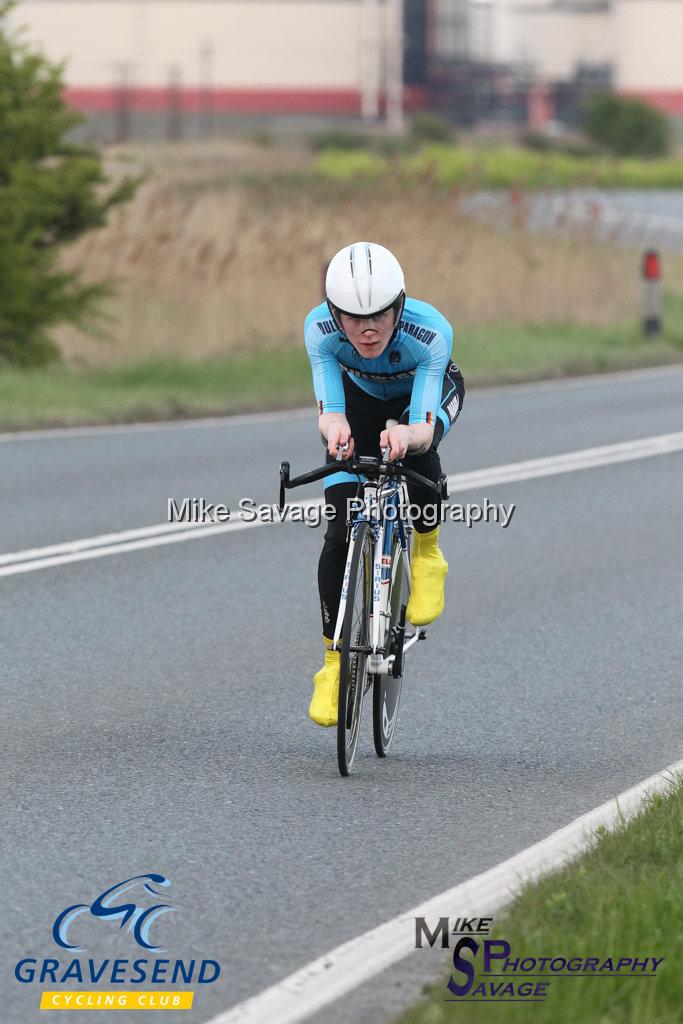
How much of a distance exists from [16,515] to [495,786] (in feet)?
18.8

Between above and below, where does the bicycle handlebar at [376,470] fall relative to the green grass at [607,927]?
above

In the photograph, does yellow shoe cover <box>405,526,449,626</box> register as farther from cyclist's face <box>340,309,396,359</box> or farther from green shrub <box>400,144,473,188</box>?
green shrub <box>400,144,473,188</box>

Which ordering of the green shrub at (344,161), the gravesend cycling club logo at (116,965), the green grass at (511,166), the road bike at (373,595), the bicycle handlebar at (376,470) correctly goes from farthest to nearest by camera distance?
1. the green shrub at (344,161)
2. the green grass at (511,166)
3. the road bike at (373,595)
4. the bicycle handlebar at (376,470)
5. the gravesend cycling club logo at (116,965)

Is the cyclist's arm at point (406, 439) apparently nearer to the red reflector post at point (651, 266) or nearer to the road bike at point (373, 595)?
the road bike at point (373, 595)

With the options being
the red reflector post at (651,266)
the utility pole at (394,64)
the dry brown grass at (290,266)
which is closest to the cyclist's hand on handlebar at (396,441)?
the dry brown grass at (290,266)

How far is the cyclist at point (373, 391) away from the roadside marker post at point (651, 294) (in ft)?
56.4

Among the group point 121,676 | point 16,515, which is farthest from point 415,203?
point 121,676

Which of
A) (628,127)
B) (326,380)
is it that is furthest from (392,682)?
(628,127)

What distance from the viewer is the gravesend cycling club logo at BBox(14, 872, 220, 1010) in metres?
4.17

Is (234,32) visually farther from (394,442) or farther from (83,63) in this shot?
(394,442)

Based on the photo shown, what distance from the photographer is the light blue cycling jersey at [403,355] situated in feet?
19.6

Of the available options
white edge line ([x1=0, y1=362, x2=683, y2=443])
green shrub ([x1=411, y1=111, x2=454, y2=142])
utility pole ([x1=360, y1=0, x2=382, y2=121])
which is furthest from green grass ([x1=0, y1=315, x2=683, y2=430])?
utility pole ([x1=360, y1=0, x2=382, y2=121])

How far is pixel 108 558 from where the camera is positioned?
990cm

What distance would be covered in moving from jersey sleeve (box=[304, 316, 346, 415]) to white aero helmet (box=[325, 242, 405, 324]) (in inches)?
11.9
